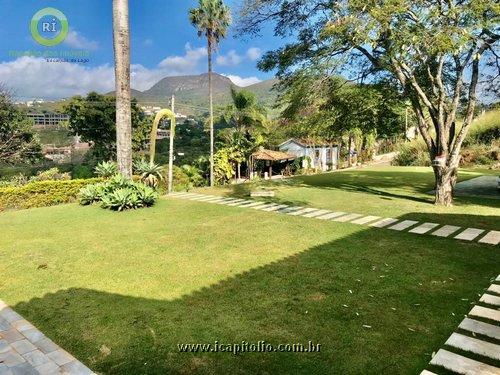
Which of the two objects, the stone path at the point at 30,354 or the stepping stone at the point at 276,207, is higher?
the stepping stone at the point at 276,207

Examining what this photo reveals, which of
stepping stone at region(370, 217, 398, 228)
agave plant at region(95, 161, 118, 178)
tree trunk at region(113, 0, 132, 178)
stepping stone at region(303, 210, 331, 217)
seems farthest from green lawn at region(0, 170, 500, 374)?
agave plant at region(95, 161, 118, 178)

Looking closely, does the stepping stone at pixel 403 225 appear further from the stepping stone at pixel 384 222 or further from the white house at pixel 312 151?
the white house at pixel 312 151

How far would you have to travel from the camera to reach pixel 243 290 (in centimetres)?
599

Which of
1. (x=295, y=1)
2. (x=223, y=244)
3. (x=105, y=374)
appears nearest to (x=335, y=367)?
(x=105, y=374)

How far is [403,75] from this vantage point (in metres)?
13.4

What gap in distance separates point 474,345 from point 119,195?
1178 centimetres

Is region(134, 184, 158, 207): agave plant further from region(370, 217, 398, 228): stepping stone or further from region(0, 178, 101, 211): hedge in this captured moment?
region(370, 217, 398, 228): stepping stone

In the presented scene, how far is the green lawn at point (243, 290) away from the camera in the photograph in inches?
164

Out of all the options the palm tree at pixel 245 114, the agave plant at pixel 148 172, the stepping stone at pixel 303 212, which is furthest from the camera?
the palm tree at pixel 245 114

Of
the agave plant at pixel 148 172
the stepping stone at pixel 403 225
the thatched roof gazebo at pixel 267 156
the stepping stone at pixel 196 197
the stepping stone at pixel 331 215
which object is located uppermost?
the thatched roof gazebo at pixel 267 156

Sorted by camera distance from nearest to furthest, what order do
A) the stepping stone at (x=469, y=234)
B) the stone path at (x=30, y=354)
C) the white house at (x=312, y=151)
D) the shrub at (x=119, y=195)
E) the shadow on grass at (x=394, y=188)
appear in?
1. the stone path at (x=30, y=354)
2. the stepping stone at (x=469, y=234)
3. the shrub at (x=119, y=195)
4. the shadow on grass at (x=394, y=188)
5. the white house at (x=312, y=151)

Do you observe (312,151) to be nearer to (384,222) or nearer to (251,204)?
(251,204)

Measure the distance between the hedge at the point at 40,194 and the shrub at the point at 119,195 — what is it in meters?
1.70
